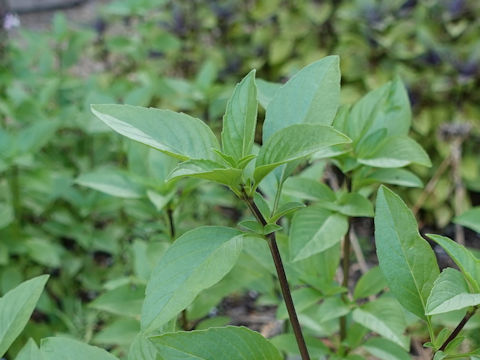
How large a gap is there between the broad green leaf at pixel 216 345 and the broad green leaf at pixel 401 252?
0.60ft

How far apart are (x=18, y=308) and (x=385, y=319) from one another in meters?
0.55

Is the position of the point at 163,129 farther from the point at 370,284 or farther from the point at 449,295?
the point at 370,284

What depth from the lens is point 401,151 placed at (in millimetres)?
971

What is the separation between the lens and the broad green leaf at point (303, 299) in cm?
102

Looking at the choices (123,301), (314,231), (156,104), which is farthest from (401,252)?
(156,104)

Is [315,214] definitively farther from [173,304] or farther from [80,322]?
[80,322]

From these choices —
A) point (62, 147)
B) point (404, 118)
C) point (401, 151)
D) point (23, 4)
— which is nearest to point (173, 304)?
point (401, 151)

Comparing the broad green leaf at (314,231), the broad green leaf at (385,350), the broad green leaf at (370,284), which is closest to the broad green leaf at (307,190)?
the broad green leaf at (314,231)

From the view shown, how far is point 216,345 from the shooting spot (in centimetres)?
74

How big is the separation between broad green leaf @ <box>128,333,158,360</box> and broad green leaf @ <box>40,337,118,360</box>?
33 mm

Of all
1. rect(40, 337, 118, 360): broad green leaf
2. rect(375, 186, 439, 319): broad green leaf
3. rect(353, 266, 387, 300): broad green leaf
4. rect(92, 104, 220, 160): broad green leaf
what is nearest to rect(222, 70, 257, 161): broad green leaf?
rect(92, 104, 220, 160): broad green leaf

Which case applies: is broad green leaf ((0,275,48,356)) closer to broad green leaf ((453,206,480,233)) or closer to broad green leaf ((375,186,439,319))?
broad green leaf ((375,186,439,319))

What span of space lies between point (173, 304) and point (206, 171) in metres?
0.15

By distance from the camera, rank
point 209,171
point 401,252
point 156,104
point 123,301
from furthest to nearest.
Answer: point 156,104 → point 123,301 → point 401,252 → point 209,171
